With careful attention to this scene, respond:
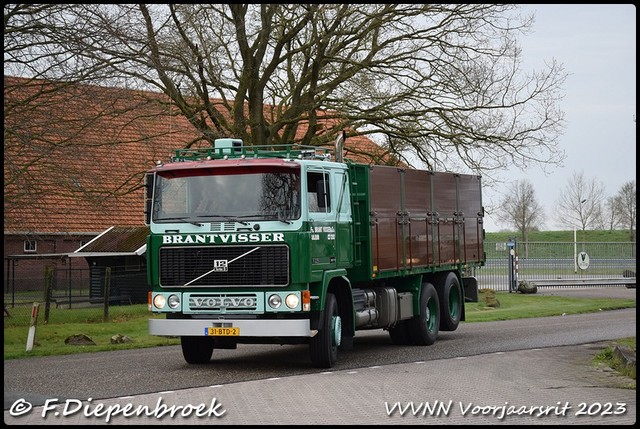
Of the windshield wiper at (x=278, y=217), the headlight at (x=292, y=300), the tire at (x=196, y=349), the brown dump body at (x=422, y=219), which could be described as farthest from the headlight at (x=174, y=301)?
the brown dump body at (x=422, y=219)

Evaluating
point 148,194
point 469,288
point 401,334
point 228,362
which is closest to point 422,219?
point 401,334

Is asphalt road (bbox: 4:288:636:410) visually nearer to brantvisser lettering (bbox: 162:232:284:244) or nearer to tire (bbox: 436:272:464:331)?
tire (bbox: 436:272:464:331)

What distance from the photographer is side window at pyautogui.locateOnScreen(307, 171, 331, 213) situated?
54.0 feet

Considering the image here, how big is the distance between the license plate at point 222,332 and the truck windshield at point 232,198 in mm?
1558

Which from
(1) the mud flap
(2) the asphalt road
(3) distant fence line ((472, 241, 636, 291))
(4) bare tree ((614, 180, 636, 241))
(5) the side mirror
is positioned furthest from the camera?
(4) bare tree ((614, 180, 636, 241))

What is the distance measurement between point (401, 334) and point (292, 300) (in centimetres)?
564

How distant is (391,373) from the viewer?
15.6 m

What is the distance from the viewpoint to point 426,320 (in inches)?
828

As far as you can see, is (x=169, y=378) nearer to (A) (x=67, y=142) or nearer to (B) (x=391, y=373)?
→ (B) (x=391, y=373)

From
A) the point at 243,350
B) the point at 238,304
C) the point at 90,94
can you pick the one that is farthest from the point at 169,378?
the point at 90,94

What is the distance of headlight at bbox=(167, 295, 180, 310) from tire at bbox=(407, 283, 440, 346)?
18.8 feet

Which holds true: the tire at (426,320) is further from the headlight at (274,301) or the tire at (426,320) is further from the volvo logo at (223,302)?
the volvo logo at (223,302)
